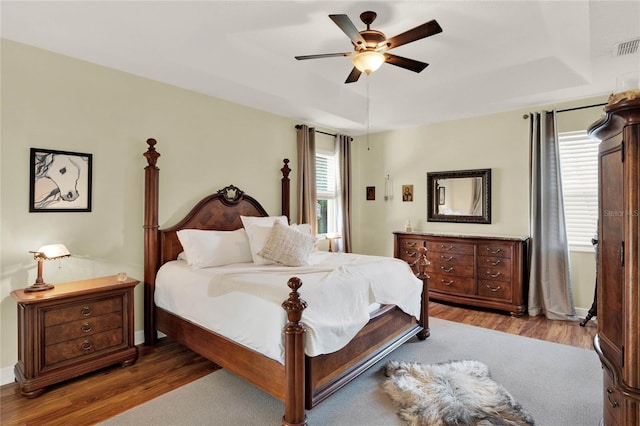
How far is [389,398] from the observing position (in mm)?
2355

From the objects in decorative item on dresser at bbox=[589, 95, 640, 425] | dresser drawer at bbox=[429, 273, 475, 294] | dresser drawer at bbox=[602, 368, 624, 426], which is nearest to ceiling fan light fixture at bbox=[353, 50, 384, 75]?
decorative item on dresser at bbox=[589, 95, 640, 425]

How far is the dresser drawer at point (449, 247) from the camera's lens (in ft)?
14.8

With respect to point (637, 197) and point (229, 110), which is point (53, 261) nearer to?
point (229, 110)

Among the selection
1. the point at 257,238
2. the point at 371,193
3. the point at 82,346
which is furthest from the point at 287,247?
the point at 371,193

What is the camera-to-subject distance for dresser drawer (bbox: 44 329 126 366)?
8.16 feet

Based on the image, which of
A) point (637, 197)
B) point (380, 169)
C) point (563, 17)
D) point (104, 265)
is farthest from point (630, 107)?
point (380, 169)

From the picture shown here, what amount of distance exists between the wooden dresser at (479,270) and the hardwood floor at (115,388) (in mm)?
650

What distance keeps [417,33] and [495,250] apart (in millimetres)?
3114

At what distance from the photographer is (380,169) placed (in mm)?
5934

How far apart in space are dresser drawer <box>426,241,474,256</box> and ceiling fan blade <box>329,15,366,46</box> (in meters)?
3.14

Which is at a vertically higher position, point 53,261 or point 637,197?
point 637,197

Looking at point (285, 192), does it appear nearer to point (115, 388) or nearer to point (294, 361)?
point (115, 388)

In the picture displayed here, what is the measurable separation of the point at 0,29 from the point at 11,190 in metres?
1.21

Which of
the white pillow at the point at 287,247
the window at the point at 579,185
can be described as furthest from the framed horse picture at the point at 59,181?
the window at the point at 579,185
